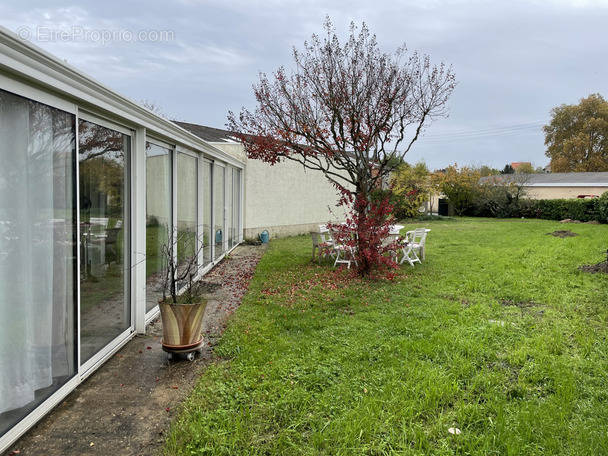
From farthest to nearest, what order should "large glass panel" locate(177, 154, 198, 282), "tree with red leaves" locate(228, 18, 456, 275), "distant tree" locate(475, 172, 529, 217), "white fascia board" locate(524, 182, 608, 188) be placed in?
"white fascia board" locate(524, 182, 608, 188) < "distant tree" locate(475, 172, 529, 217) < "tree with red leaves" locate(228, 18, 456, 275) < "large glass panel" locate(177, 154, 198, 282)

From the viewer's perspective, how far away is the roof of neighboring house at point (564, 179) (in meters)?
30.7

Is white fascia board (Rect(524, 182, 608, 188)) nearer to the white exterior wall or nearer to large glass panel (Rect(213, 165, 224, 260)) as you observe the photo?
the white exterior wall

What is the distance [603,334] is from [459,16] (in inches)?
358

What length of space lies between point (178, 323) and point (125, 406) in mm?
908

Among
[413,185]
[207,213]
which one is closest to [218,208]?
[207,213]

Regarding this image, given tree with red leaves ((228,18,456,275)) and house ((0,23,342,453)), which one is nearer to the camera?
house ((0,23,342,453))

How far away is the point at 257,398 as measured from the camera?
315 cm

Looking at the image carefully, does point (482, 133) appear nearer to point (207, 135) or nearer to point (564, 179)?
point (564, 179)

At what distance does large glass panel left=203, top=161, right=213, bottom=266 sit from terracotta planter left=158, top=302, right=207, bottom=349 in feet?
14.4

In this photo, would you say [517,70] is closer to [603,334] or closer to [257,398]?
[603,334]

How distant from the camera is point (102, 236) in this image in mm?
3750

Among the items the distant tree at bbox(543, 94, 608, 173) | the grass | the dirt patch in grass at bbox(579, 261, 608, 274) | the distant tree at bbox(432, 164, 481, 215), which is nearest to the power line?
the distant tree at bbox(543, 94, 608, 173)

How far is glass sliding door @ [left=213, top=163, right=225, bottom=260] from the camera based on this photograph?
9414 mm

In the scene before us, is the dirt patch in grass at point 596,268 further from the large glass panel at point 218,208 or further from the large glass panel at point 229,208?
the large glass panel at point 229,208
